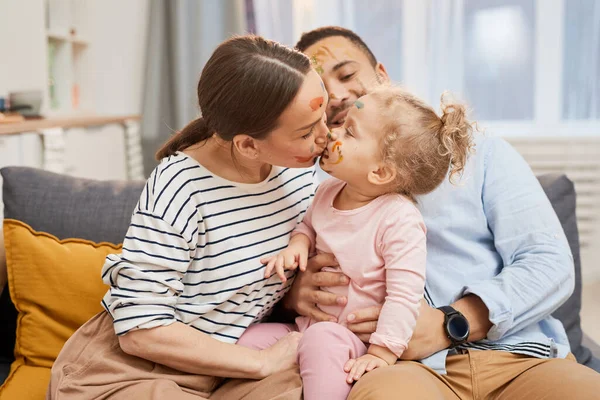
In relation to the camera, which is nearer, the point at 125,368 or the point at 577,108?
the point at 125,368

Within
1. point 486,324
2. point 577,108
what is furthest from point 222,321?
point 577,108

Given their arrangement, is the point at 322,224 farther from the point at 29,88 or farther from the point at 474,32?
the point at 474,32

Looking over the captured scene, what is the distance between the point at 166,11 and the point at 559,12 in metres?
2.17

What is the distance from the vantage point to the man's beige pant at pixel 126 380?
127cm

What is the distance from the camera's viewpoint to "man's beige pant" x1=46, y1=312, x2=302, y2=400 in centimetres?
127

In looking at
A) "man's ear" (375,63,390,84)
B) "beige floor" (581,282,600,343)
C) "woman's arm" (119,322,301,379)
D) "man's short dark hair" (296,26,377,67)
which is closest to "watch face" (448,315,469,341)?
"woman's arm" (119,322,301,379)

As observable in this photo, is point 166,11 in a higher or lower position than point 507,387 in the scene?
higher

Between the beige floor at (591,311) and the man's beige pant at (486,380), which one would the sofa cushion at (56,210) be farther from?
the beige floor at (591,311)

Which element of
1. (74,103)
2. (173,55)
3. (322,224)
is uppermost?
(173,55)

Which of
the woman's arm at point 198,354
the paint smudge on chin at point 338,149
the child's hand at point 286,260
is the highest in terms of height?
the paint smudge on chin at point 338,149

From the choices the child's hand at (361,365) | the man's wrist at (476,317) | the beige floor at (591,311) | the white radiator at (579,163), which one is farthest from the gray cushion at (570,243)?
the white radiator at (579,163)

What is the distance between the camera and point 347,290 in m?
1.40

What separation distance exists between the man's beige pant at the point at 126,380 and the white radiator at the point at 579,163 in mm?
2829

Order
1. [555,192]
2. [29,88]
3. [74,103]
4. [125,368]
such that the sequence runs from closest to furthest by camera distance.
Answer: [125,368], [555,192], [29,88], [74,103]
